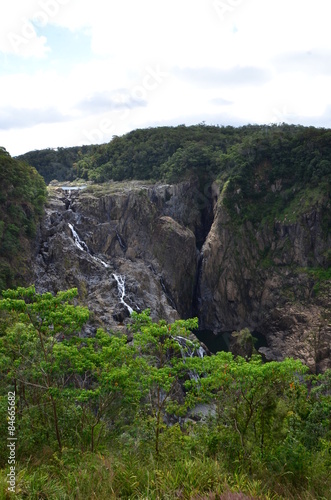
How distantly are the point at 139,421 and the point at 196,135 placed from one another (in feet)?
182

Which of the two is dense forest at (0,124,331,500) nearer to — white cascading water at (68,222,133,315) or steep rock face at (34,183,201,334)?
steep rock face at (34,183,201,334)

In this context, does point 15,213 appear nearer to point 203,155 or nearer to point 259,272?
point 259,272

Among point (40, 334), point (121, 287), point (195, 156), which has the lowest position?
point (121, 287)

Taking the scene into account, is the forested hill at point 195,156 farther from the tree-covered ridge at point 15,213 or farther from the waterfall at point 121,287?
the tree-covered ridge at point 15,213

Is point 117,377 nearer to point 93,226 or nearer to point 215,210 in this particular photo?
point 93,226

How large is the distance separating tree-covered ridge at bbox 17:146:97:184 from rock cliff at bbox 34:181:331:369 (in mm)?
18736

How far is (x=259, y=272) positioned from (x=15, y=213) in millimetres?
27294

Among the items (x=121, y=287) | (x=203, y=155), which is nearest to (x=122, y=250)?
(x=121, y=287)

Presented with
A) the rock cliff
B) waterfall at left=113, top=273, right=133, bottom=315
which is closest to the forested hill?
the rock cliff

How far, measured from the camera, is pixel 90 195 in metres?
46.4

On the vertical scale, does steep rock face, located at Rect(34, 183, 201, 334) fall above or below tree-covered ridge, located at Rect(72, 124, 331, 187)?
below

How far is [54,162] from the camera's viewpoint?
2744 inches

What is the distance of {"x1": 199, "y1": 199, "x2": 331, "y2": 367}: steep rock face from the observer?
148ft

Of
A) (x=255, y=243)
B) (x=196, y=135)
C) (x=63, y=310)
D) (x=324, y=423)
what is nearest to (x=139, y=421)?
(x=63, y=310)
